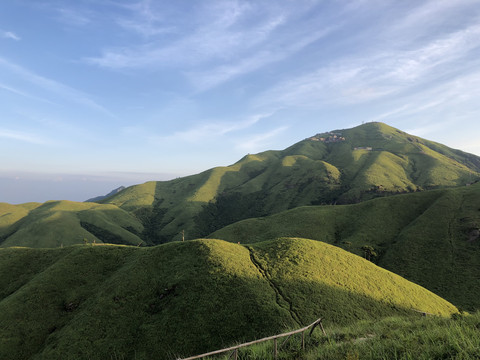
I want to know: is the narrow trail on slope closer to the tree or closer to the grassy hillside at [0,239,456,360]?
the grassy hillside at [0,239,456,360]

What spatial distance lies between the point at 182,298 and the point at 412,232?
106869mm

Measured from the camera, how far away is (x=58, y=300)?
43219 mm

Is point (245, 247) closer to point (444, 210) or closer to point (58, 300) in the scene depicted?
point (58, 300)

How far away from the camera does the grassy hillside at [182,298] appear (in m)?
32.1

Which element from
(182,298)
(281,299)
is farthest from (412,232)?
(182,298)

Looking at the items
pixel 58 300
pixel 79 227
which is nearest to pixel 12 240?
pixel 79 227

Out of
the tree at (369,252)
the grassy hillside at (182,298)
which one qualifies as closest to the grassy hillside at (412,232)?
the tree at (369,252)

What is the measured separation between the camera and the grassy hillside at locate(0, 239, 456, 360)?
32.1 m

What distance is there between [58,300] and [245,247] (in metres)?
39.1

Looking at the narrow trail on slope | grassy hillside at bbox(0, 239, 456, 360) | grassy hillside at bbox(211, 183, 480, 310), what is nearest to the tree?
grassy hillside at bbox(211, 183, 480, 310)

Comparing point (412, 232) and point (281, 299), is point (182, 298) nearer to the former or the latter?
point (281, 299)

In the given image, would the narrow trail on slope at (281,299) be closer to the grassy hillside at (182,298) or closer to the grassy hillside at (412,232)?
the grassy hillside at (182,298)

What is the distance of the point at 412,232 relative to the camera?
100 meters

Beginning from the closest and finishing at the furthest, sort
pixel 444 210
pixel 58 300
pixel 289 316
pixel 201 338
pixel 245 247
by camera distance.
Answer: pixel 201 338 → pixel 289 316 → pixel 58 300 → pixel 245 247 → pixel 444 210
